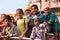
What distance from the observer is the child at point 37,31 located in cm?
485

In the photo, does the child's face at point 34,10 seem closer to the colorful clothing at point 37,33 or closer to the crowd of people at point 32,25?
the crowd of people at point 32,25

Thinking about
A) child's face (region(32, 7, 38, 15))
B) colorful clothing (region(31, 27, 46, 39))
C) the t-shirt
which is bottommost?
colorful clothing (region(31, 27, 46, 39))

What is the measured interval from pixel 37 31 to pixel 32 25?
1.19ft

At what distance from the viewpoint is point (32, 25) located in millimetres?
5227

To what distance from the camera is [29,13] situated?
555 cm

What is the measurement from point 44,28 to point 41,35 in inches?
6.8

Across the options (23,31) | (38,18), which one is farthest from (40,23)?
(23,31)

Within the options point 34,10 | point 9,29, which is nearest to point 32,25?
point 34,10

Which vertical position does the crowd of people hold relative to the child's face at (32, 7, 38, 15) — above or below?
below

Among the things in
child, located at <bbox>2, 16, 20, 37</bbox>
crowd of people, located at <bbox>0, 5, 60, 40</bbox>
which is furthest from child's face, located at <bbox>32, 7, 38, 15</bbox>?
child, located at <bbox>2, 16, 20, 37</bbox>

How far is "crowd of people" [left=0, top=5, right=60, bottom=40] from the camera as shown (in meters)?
4.91

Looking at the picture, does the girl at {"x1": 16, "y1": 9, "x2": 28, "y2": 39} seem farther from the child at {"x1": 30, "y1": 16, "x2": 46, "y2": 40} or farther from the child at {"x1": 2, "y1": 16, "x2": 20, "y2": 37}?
the child at {"x1": 30, "y1": 16, "x2": 46, "y2": 40}

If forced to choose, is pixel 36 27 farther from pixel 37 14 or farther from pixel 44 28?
pixel 37 14

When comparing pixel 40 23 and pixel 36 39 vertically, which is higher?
pixel 40 23
